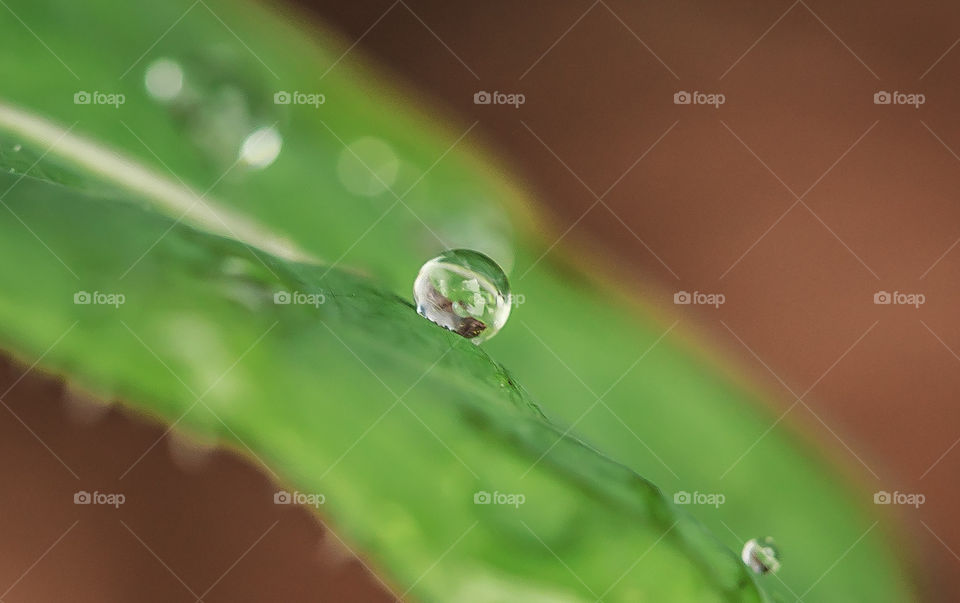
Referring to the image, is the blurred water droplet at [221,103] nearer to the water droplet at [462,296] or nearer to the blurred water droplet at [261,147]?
the blurred water droplet at [261,147]

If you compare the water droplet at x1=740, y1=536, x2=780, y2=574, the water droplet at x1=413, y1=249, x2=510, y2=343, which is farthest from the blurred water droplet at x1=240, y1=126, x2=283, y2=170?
the water droplet at x1=740, y1=536, x2=780, y2=574

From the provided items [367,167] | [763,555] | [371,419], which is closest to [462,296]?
[367,167]

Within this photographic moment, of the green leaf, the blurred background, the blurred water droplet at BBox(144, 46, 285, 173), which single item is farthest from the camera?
the blurred background

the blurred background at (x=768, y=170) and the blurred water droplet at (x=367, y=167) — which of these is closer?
the blurred water droplet at (x=367, y=167)

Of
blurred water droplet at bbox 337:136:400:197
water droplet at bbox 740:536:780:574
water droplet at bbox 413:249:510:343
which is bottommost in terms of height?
water droplet at bbox 740:536:780:574

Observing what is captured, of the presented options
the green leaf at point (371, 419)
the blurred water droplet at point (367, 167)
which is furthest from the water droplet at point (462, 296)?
the green leaf at point (371, 419)

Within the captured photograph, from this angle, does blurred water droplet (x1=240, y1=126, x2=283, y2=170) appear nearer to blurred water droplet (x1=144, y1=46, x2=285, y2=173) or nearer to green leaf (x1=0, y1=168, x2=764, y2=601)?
blurred water droplet (x1=144, y1=46, x2=285, y2=173)

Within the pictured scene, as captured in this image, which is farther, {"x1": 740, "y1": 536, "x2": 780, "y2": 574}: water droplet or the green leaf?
{"x1": 740, "y1": 536, "x2": 780, "y2": 574}: water droplet
